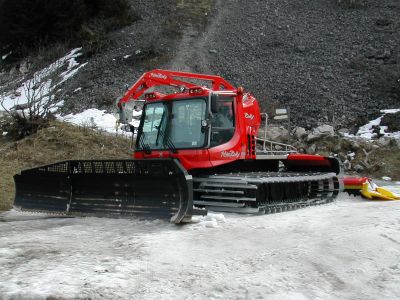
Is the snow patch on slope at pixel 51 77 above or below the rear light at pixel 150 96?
above

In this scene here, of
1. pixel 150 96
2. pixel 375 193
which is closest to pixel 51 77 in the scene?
pixel 150 96

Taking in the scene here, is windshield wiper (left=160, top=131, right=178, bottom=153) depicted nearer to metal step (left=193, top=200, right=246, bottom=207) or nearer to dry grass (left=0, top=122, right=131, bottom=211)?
metal step (left=193, top=200, right=246, bottom=207)

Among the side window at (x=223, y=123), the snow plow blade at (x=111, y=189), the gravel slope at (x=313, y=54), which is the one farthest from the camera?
the gravel slope at (x=313, y=54)

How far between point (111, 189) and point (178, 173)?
54.6 inches

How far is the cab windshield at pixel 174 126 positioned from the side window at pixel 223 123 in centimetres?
27

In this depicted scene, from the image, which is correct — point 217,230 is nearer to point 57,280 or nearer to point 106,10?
point 57,280

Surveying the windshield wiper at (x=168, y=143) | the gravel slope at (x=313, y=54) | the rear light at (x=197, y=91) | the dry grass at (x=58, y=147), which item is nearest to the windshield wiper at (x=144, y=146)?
the windshield wiper at (x=168, y=143)

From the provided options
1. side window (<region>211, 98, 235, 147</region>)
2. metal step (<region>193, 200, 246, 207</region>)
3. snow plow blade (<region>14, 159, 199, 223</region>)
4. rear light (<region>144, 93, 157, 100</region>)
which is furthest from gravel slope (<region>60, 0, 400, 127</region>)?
snow plow blade (<region>14, 159, 199, 223</region>)

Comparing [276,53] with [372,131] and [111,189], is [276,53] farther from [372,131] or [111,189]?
[111,189]

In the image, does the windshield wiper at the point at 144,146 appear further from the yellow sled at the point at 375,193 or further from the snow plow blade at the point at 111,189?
the yellow sled at the point at 375,193

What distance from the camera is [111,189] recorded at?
8117 mm

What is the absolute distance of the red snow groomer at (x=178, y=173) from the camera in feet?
25.0

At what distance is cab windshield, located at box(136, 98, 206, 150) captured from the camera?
353 inches

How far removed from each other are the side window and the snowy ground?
1.88 m
